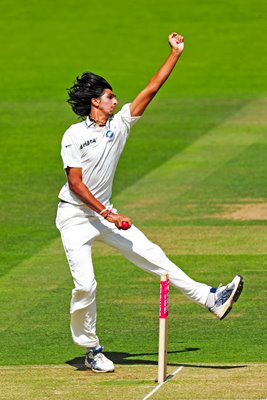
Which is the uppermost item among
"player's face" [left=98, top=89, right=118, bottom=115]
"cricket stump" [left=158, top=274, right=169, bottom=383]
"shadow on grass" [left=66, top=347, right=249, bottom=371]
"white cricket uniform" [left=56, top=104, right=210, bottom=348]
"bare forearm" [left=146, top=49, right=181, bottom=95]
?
"bare forearm" [left=146, top=49, right=181, bottom=95]

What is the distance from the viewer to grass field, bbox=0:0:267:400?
1202 cm

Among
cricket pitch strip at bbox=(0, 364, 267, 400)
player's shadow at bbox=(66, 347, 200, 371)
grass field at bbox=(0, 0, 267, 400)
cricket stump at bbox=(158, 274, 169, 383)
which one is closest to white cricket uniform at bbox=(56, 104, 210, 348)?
player's shadow at bbox=(66, 347, 200, 371)

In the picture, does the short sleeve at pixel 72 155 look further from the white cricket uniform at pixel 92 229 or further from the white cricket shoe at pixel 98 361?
the white cricket shoe at pixel 98 361

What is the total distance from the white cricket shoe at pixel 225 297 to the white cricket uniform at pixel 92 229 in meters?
0.08

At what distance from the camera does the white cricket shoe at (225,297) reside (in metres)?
11.9

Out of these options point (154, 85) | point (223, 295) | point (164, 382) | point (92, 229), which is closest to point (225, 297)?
point (223, 295)

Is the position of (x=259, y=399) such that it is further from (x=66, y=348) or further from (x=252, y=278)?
(x=252, y=278)

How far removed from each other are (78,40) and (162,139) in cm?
1118

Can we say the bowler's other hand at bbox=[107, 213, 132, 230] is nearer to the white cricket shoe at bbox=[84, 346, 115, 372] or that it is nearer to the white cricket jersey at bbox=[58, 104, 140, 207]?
the white cricket jersey at bbox=[58, 104, 140, 207]

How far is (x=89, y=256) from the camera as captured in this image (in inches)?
468

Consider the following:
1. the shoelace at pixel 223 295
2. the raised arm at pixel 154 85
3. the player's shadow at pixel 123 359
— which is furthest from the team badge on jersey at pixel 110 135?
the player's shadow at pixel 123 359

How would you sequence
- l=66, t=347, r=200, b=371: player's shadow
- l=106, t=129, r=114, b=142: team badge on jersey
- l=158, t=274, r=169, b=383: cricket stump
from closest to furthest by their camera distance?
1. l=158, t=274, r=169, b=383: cricket stump
2. l=106, t=129, r=114, b=142: team badge on jersey
3. l=66, t=347, r=200, b=371: player's shadow

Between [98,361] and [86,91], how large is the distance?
2263 millimetres

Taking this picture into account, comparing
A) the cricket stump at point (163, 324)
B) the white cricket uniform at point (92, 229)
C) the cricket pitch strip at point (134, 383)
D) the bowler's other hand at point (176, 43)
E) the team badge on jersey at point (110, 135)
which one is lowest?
the cricket pitch strip at point (134, 383)
